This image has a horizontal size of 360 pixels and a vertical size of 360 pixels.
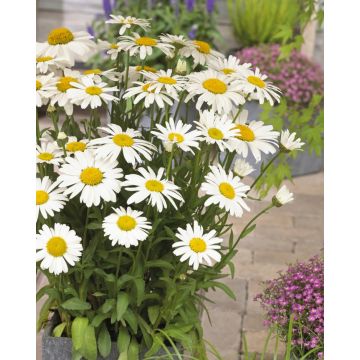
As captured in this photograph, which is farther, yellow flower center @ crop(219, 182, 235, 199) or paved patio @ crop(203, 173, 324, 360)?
paved patio @ crop(203, 173, 324, 360)

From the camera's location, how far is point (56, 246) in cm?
142

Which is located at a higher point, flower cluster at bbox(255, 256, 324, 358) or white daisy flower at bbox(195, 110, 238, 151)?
white daisy flower at bbox(195, 110, 238, 151)

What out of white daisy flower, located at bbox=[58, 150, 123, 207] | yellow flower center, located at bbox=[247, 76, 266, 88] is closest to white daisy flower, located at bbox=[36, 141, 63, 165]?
white daisy flower, located at bbox=[58, 150, 123, 207]

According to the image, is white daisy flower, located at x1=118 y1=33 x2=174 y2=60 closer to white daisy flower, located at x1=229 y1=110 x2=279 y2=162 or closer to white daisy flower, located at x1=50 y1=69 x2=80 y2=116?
white daisy flower, located at x1=50 y1=69 x2=80 y2=116

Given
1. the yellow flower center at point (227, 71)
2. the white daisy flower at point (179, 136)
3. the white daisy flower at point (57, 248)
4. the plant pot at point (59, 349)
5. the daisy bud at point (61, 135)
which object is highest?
the yellow flower center at point (227, 71)

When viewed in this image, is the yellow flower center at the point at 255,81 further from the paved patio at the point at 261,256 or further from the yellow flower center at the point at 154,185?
the paved patio at the point at 261,256

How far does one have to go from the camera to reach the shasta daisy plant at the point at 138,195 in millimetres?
1419

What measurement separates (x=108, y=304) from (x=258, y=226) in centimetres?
200

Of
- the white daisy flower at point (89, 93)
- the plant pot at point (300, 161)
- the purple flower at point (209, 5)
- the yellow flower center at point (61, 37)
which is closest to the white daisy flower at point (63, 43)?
the yellow flower center at point (61, 37)

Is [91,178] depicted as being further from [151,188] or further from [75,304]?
[75,304]

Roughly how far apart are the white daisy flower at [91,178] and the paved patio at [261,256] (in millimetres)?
993

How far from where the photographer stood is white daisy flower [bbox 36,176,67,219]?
144 cm

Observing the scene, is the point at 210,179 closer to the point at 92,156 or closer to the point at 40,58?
the point at 92,156

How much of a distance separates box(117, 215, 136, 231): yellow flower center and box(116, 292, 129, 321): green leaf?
22cm
